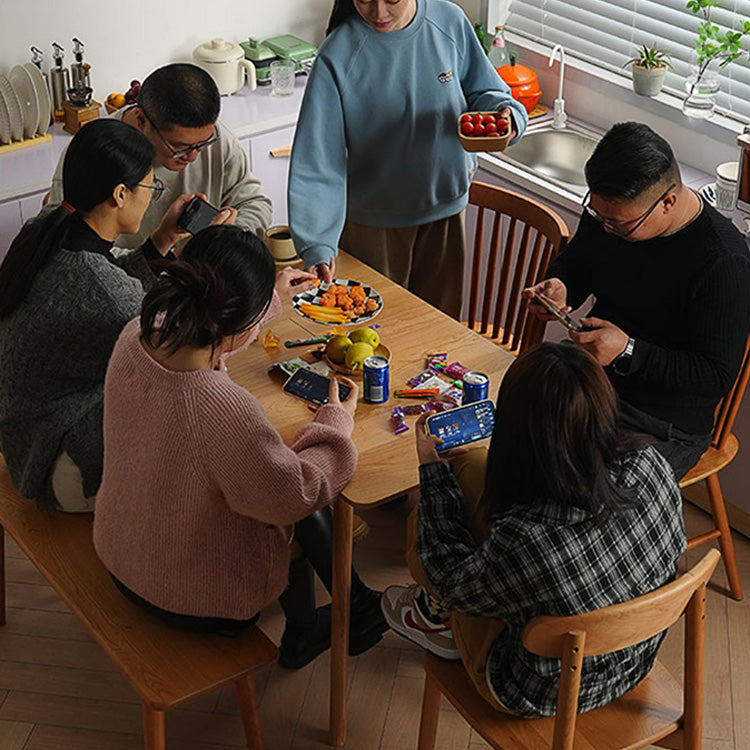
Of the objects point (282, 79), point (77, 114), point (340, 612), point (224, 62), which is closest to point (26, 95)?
point (77, 114)

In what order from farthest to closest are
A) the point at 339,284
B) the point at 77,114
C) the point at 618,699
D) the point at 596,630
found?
the point at 77,114
the point at 339,284
the point at 618,699
the point at 596,630

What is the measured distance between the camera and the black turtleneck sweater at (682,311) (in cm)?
232

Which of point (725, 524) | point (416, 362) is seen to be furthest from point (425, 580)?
point (725, 524)

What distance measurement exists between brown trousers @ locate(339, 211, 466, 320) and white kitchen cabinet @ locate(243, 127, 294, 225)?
0.92 m

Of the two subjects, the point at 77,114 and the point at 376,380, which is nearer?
the point at 376,380

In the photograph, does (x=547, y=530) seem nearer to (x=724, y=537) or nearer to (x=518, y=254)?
(x=724, y=537)

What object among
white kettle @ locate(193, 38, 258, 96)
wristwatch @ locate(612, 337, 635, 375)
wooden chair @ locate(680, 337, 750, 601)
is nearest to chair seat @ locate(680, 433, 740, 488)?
wooden chair @ locate(680, 337, 750, 601)

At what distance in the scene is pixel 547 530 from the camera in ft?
5.61

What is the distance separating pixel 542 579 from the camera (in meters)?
1.71

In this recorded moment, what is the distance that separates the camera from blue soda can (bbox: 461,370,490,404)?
2.29 m

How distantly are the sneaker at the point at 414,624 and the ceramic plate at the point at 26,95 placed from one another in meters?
2.25

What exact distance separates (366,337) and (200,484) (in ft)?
2.22

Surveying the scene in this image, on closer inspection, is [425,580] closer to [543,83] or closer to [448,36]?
[448,36]

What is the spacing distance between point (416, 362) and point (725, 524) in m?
0.99
